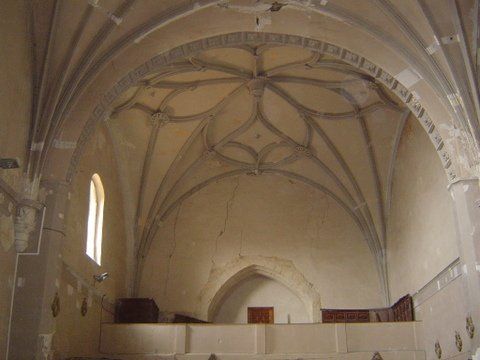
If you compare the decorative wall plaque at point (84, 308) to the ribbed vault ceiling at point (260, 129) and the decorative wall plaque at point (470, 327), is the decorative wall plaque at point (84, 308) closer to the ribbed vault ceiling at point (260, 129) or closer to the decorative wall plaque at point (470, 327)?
the ribbed vault ceiling at point (260, 129)

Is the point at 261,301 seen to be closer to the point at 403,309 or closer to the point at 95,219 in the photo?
the point at 403,309

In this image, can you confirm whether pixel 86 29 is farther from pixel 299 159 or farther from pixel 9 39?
pixel 299 159

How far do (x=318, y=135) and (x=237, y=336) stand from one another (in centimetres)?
574

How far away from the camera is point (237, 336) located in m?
14.4

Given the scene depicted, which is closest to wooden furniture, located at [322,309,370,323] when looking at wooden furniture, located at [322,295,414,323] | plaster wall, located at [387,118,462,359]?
wooden furniture, located at [322,295,414,323]

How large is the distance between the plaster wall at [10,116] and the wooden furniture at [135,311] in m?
6.73

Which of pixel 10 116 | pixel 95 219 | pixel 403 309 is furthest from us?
pixel 403 309

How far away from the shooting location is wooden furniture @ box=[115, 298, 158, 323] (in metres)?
15.6

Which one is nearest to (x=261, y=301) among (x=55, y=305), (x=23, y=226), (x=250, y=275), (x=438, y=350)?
(x=250, y=275)

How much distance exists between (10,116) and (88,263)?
4.77m

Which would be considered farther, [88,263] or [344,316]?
[344,316]

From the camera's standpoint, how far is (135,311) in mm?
15750

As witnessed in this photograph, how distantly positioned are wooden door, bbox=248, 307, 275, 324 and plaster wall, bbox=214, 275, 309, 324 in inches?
4.8

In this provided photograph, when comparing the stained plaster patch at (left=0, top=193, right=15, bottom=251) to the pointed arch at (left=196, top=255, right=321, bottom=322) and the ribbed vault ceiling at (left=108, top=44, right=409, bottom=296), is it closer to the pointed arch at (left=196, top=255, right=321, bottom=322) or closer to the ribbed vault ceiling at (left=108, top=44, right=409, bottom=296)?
the ribbed vault ceiling at (left=108, top=44, right=409, bottom=296)
